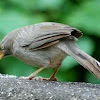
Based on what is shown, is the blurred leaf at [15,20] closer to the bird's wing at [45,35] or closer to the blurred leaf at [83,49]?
the blurred leaf at [83,49]

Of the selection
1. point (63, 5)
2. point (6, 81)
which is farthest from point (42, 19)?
point (6, 81)

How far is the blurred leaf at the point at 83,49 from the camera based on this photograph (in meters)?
6.65

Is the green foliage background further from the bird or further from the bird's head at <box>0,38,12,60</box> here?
the bird

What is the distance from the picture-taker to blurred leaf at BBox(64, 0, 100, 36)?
6969mm

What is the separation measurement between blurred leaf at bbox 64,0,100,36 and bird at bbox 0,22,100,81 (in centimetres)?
142

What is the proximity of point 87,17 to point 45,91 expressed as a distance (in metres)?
2.82

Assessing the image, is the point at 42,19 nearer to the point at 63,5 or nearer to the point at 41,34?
the point at 63,5

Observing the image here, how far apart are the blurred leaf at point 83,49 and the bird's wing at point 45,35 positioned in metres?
1.13

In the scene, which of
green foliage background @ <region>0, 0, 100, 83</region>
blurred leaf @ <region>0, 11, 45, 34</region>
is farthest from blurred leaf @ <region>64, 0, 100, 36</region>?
blurred leaf @ <region>0, 11, 45, 34</region>

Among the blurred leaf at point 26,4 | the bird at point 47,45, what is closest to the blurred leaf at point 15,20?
the blurred leaf at point 26,4

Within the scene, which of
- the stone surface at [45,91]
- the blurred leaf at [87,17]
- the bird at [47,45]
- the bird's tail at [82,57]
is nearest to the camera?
the stone surface at [45,91]

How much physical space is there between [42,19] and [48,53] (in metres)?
1.82

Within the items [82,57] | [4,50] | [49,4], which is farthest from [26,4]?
[82,57]

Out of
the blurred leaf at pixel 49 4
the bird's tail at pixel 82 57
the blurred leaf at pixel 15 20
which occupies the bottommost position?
the blurred leaf at pixel 15 20
